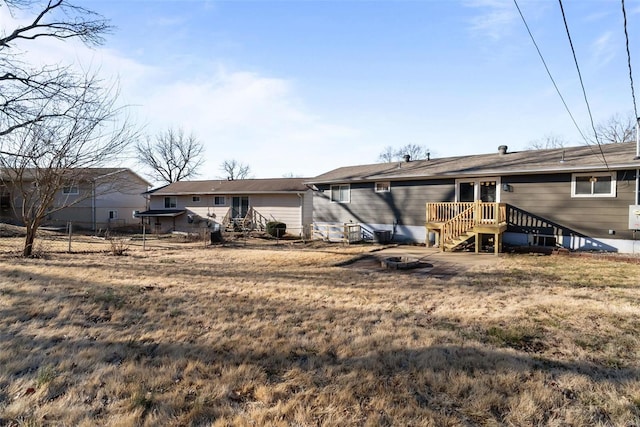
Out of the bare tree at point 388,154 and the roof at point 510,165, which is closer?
the roof at point 510,165

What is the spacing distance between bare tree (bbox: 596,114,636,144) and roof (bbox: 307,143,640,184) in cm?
2186

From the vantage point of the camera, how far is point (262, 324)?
4.45 m

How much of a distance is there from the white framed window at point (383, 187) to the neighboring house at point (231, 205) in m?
5.73

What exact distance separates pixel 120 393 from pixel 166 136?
43679 millimetres

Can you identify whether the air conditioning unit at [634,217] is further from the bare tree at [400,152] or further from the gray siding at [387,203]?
the bare tree at [400,152]

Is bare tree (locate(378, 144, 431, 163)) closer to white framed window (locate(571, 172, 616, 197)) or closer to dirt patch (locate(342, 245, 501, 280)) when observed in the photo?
white framed window (locate(571, 172, 616, 197))

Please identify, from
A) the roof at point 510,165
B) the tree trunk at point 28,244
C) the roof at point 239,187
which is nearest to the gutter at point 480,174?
the roof at point 510,165

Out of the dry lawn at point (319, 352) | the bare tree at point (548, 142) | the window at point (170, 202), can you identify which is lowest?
the dry lawn at point (319, 352)

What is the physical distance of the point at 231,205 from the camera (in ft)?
72.0

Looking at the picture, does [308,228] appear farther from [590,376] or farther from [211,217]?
[590,376]

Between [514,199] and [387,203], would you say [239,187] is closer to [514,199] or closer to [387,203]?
[387,203]

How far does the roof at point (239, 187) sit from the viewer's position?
20620 mm

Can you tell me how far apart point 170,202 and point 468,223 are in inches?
802

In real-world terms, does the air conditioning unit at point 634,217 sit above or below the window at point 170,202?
below
